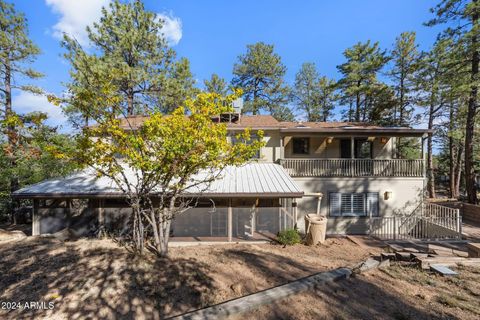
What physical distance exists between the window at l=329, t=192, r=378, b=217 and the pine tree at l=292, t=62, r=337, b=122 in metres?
19.5

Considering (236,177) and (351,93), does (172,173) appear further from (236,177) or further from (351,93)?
(351,93)

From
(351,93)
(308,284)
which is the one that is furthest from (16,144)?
(351,93)

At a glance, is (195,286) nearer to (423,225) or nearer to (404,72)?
(423,225)

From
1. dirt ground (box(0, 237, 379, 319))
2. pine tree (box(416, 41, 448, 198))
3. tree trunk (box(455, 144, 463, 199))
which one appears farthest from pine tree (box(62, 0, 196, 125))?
tree trunk (box(455, 144, 463, 199))

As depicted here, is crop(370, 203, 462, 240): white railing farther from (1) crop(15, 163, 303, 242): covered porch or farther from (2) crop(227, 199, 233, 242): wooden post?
(2) crop(227, 199, 233, 242): wooden post

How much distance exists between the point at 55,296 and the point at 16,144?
11.5m

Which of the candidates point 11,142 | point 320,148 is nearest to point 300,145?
point 320,148

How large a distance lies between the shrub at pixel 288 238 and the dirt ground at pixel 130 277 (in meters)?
1.42

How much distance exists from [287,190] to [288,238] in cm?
200

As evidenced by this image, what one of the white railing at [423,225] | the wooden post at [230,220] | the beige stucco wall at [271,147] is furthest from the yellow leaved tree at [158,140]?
the white railing at [423,225]

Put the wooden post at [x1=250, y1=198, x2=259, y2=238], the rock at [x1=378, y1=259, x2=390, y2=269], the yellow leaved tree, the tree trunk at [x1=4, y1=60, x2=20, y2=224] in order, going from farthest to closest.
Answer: the tree trunk at [x1=4, y1=60, x2=20, y2=224] → the wooden post at [x1=250, y1=198, x2=259, y2=238] → the rock at [x1=378, y1=259, x2=390, y2=269] → the yellow leaved tree

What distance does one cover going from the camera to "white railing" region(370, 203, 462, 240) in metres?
10.6

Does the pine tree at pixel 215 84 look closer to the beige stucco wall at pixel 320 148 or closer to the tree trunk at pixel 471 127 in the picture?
the beige stucco wall at pixel 320 148

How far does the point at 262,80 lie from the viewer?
29766 millimetres
